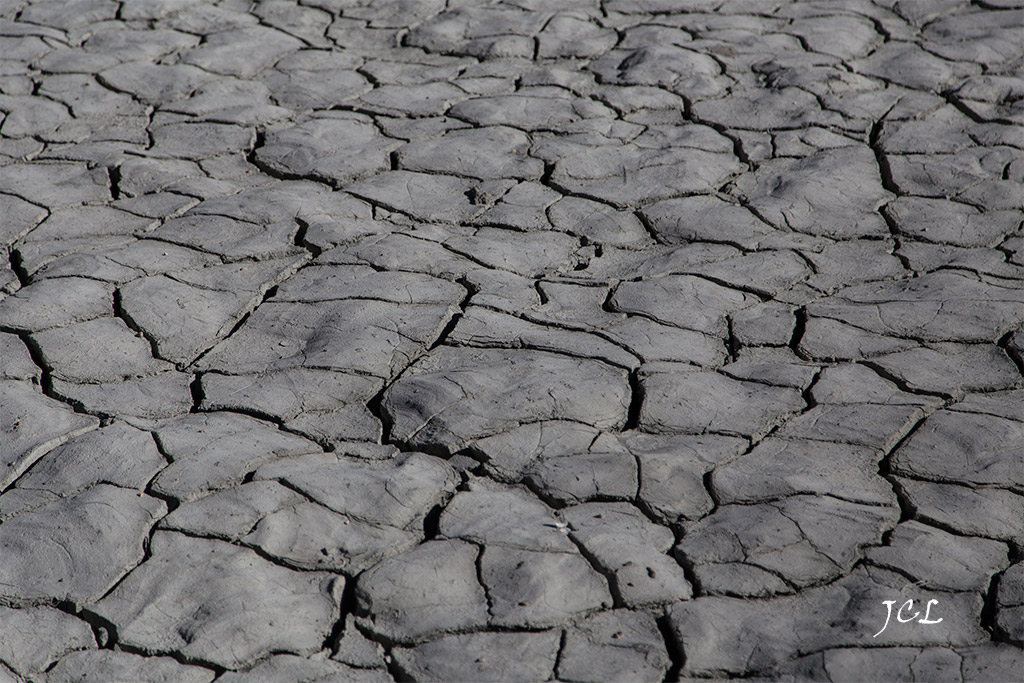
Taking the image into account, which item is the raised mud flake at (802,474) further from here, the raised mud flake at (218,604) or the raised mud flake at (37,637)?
the raised mud flake at (37,637)

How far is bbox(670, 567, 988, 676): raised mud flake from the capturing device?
5.95ft

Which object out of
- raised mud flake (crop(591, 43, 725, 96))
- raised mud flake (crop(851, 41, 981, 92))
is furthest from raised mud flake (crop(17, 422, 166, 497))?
raised mud flake (crop(851, 41, 981, 92))

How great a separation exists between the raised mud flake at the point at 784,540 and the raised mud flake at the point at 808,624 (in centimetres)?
4

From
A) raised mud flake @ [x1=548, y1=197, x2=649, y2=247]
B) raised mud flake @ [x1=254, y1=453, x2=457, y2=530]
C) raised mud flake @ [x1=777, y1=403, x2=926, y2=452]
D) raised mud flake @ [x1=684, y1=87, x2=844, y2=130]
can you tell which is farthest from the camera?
raised mud flake @ [x1=684, y1=87, x2=844, y2=130]

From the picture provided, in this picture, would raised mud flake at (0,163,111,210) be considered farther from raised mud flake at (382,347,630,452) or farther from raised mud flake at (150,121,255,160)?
raised mud flake at (382,347,630,452)

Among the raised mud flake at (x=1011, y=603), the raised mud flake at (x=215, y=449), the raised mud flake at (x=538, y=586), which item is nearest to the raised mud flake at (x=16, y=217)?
the raised mud flake at (x=215, y=449)

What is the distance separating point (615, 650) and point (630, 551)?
243 mm

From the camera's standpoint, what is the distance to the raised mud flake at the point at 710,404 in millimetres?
2412

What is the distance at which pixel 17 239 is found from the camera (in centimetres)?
316

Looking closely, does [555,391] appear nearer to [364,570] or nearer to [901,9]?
[364,570]

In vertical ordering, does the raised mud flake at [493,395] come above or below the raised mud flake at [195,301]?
above

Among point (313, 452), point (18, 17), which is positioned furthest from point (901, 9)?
point (18, 17)

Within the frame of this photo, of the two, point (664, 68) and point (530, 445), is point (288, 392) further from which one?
point (664, 68)

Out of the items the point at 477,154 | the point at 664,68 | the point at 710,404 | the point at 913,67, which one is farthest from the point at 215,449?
the point at 913,67
